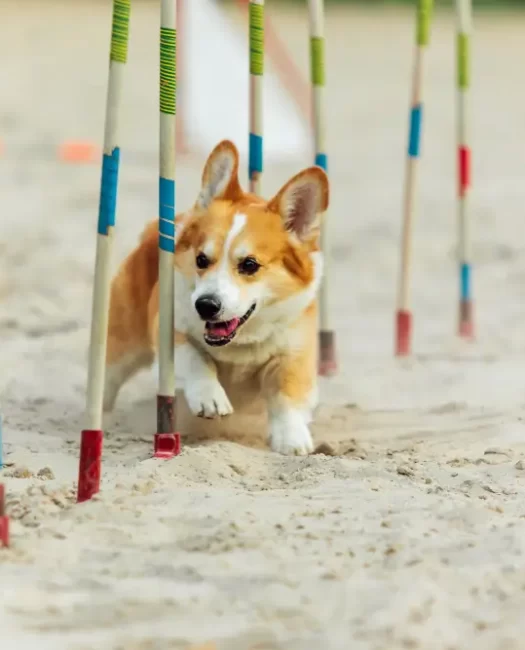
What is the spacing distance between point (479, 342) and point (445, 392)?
3.99 feet

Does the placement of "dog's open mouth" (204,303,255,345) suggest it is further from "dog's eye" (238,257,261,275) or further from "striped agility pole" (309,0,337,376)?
"striped agility pole" (309,0,337,376)

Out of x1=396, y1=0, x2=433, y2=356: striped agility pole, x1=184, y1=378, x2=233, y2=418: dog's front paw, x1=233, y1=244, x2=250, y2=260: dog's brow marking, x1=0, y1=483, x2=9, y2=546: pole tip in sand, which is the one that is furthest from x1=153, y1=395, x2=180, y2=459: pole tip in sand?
x1=396, y1=0, x2=433, y2=356: striped agility pole

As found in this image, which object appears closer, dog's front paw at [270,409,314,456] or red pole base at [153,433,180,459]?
red pole base at [153,433,180,459]

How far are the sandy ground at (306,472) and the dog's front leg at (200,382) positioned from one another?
0.13 meters

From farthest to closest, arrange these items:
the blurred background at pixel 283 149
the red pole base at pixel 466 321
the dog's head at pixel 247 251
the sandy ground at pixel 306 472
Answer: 1. the blurred background at pixel 283 149
2. the red pole base at pixel 466 321
3. the dog's head at pixel 247 251
4. the sandy ground at pixel 306 472

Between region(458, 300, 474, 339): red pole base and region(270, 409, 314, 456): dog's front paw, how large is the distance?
2.32 meters

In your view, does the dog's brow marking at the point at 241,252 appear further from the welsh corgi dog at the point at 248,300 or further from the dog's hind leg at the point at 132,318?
the dog's hind leg at the point at 132,318

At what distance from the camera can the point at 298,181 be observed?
412 cm

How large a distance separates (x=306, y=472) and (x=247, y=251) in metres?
0.80

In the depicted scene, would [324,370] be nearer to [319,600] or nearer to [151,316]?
[151,316]

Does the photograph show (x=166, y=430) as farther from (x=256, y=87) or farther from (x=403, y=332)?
A: (x=403, y=332)

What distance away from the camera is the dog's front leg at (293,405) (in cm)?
406

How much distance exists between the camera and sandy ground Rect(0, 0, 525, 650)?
2521 mm

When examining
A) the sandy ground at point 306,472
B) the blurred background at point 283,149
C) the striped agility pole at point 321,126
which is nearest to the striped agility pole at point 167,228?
the sandy ground at point 306,472
